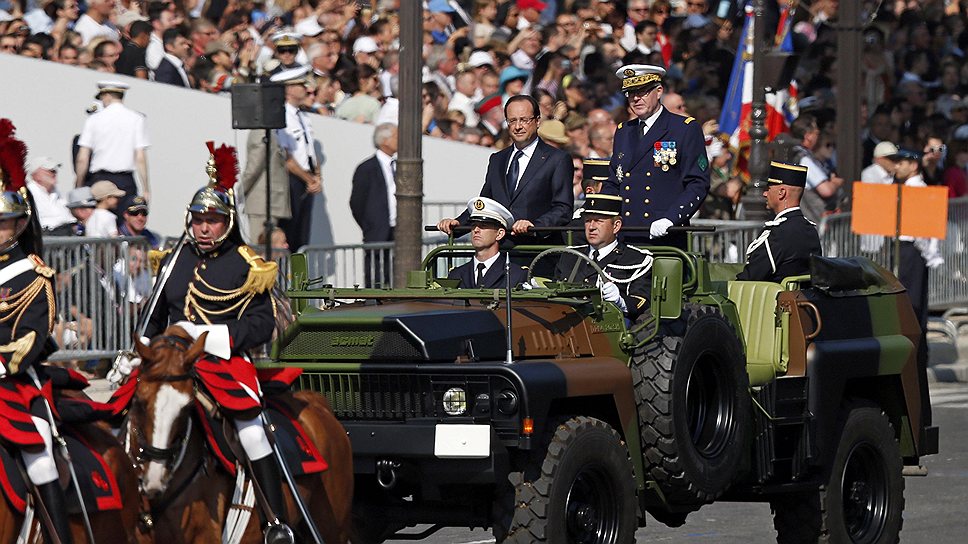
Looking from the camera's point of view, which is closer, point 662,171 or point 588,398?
point 588,398

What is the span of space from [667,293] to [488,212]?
1.14m

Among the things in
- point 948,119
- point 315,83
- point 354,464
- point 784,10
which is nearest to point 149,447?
point 354,464

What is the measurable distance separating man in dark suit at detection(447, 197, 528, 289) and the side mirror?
830 mm

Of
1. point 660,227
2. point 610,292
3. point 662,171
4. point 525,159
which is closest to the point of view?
point 610,292

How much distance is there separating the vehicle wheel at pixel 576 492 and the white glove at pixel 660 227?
1.56m

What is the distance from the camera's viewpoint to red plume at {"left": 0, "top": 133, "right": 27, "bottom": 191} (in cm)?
810

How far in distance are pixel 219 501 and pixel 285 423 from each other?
571 millimetres

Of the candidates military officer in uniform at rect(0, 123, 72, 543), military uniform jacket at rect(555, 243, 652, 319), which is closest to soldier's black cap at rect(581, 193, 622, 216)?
military uniform jacket at rect(555, 243, 652, 319)

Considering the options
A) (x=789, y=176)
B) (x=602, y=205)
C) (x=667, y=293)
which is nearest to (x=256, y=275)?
(x=667, y=293)

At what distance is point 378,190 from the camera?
63.9 ft

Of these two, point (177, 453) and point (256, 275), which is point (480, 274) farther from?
point (177, 453)

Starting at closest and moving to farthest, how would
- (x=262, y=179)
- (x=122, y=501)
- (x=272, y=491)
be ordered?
(x=122, y=501), (x=272, y=491), (x=262, y=179)

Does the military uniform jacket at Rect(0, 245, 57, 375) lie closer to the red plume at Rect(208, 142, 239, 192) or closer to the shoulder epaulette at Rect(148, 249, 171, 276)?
the shoulder epaulette at Rect(148, 249, 171, 276)

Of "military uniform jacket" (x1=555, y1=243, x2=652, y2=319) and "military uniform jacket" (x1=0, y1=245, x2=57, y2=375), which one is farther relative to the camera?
"military uniform jacket" (x1=555, y1=243, x2=652, y2=319)
